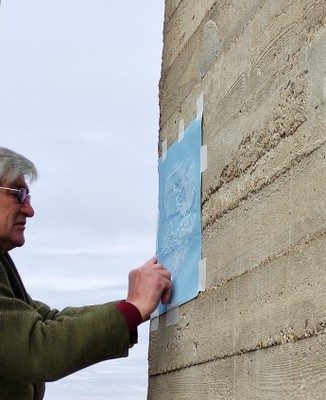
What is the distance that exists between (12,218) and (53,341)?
1.60 feet

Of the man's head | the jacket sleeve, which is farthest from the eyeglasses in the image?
the jacket sleeve

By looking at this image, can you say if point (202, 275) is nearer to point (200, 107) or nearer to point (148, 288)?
point (148, 288)

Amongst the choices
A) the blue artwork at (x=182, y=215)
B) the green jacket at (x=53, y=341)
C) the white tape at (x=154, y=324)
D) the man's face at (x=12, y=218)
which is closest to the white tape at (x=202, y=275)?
the blue artwork at (x=182, y=215)

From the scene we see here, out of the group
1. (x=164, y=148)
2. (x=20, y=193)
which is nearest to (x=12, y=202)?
(x=20, y=193)

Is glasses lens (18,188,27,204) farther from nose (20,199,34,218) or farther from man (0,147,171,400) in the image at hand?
man (0,147,171,400)

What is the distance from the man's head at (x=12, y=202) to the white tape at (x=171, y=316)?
1.79 feet

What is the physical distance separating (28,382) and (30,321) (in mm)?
238

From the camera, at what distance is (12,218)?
2443 millimetres

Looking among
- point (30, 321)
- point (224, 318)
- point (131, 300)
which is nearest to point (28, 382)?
point (30, 321)

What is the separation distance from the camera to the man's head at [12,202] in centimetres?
243

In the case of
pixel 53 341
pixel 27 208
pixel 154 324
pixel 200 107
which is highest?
pixel 200 107

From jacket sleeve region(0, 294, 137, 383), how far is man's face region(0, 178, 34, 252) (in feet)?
1.05

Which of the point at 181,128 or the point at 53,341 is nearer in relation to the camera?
the point at 53,341

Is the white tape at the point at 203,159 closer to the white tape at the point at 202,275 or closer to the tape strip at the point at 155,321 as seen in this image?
the white tape at the point at 202,275
